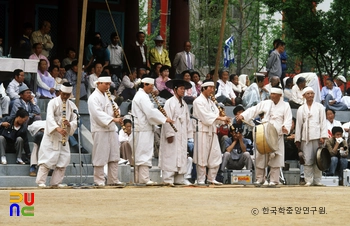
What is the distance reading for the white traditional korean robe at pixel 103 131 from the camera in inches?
755

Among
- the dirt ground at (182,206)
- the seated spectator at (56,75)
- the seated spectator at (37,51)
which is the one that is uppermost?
the seated spectator at (37,51)

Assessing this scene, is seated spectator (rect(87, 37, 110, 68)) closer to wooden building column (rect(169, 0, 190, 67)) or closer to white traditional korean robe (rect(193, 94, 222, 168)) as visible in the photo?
wooden building column (rect(169, 0, 190, 67))

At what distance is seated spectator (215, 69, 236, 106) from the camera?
80.9 ft

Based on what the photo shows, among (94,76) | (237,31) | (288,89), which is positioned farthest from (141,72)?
(237,31)

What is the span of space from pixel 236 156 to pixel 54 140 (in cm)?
435

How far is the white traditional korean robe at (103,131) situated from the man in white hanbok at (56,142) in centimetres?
41

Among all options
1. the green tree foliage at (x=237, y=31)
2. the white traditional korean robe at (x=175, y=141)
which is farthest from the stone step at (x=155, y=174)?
the green tree foliage at (x=237, y=31)

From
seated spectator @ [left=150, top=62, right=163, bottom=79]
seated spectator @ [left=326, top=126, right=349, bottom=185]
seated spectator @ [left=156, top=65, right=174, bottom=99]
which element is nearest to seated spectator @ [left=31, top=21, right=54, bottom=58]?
seated spectator @ [left=150, top=62, right=163, bottom=79]

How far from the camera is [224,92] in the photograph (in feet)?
82.3

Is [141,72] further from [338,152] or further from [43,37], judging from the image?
[338,152]

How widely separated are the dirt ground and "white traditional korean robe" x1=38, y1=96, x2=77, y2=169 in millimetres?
1257

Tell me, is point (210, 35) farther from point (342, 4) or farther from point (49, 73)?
point (49, 73)

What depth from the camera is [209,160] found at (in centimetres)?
2072

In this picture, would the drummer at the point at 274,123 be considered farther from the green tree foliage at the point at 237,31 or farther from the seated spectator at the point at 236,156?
the green tree foliage at the point at 237,31
